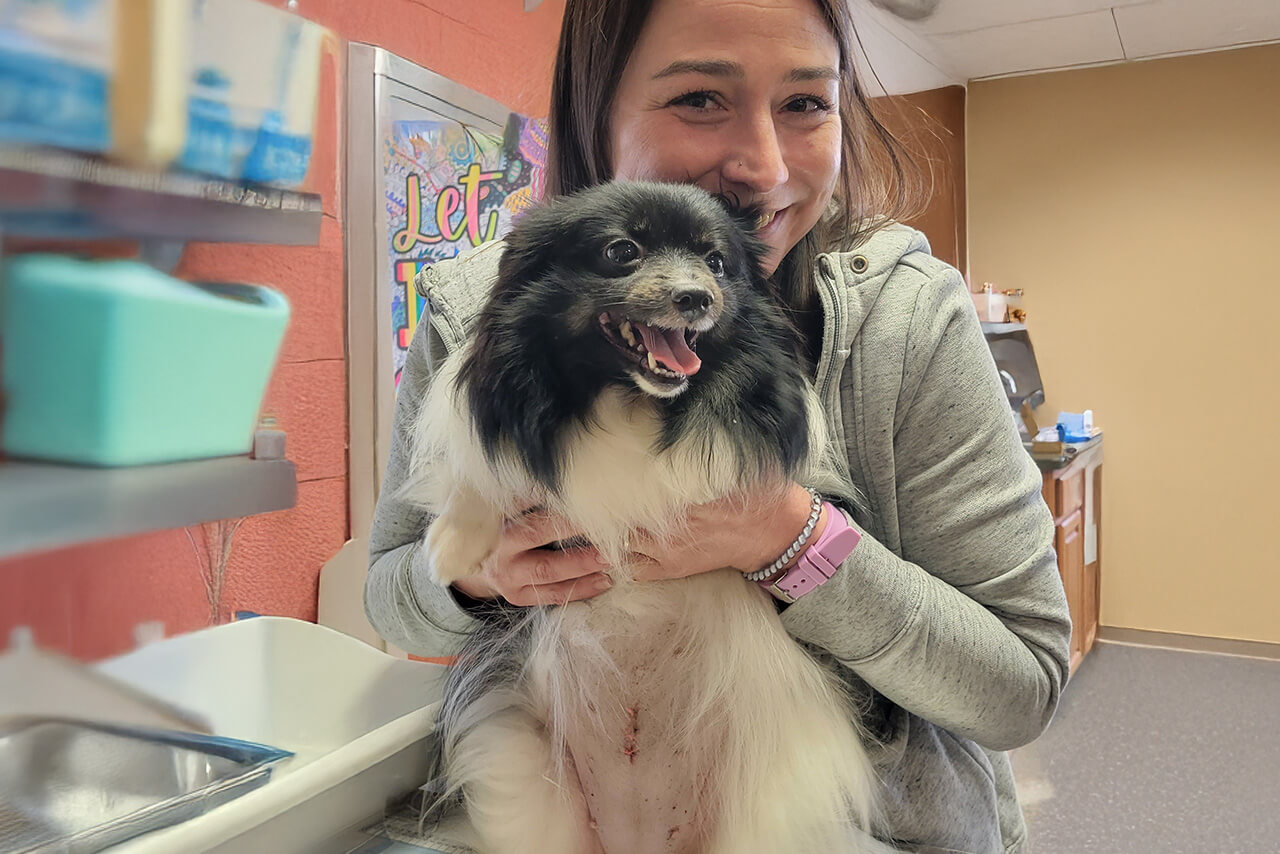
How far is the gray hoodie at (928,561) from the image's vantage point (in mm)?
950

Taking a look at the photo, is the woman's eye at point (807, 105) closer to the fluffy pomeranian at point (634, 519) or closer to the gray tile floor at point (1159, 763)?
the fluffy pomeranian at point (634, 519)

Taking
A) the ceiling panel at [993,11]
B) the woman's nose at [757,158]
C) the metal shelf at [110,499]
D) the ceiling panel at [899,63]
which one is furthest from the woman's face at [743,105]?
the ceiling panel at [993,11]

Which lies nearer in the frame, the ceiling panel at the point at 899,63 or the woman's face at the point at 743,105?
the woman's face at the point at 743,105

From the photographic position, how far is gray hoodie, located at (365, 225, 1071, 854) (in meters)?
0.95

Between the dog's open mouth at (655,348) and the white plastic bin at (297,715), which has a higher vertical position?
the dog's open mouth at (655,348)

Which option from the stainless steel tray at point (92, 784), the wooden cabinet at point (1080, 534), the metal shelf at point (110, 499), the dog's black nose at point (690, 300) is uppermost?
the dog's black nose at point (690, 300)

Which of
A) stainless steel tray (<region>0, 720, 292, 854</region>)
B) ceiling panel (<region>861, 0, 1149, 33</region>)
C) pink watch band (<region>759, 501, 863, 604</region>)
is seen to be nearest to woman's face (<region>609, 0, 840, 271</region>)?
pink watch band (<region>759, 501, 863, 604</region>)

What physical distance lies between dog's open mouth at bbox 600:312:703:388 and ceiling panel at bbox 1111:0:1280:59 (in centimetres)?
443

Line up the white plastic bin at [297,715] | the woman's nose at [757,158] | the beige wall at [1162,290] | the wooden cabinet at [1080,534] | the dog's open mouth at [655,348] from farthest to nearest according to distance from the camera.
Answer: the beige wall at [1162,290] → the wooden cabinet at [1080,534] → the woman's nose at [757,158] → the dog's open mouth at [655,348] → the white plastic bin at [297,715]

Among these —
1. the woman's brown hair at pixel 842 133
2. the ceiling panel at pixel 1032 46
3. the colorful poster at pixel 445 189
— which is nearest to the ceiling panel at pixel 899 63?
the ceiling panel at pixel 1032 46

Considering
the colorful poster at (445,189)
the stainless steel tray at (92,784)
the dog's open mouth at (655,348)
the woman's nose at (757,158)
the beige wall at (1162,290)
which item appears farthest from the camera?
the beige wall at (1162,290)

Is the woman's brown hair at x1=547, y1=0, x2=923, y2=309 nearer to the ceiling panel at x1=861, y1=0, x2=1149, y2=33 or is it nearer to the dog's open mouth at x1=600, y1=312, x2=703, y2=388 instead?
the dog's open mouth at x1=600, y1=312, x2=703, y2=388

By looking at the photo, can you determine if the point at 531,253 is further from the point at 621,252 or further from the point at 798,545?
the point at 798,545

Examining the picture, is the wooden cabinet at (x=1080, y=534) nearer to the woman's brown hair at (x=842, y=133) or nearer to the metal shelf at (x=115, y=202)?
the woman's brown hair at (x=842, y=133)
